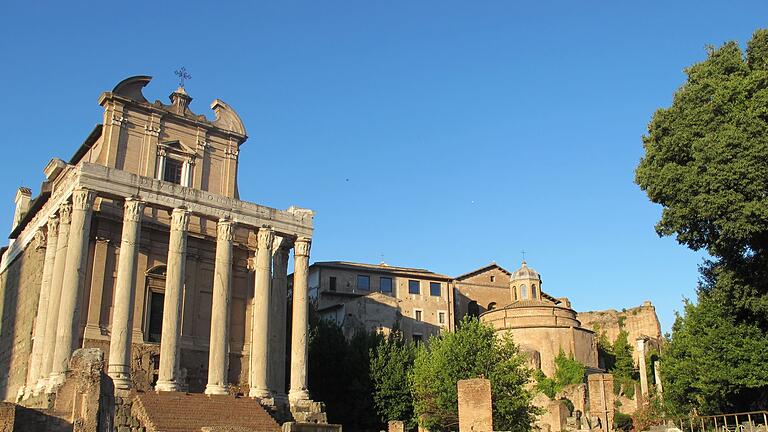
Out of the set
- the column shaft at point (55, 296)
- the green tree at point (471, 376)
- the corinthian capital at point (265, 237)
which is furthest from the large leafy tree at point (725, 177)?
the column shaft at point (55, 296)

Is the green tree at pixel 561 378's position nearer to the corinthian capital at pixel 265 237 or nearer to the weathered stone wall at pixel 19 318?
the corinthian capital at pixel 265 237

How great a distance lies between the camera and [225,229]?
99.1 feet

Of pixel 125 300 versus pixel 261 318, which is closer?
pixel 125 300

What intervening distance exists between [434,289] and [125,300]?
2760cm

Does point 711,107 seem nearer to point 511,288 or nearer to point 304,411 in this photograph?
point 304,411

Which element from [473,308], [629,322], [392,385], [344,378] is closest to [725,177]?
[392,385]

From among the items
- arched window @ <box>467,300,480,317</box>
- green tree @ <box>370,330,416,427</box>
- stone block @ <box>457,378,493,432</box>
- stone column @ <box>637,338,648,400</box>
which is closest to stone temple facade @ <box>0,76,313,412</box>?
green tree @ <box>370,330,416,427</box>

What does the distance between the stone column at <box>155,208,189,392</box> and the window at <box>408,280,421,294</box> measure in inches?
914

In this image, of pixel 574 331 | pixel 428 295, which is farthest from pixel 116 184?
pixel 574 331

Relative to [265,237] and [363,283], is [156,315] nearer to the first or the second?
[265,237]

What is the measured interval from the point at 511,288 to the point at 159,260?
98.9 feet

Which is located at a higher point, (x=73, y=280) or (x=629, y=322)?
(x=629, y=322)

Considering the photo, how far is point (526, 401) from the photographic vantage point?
29094mm

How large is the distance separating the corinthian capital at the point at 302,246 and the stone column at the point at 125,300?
682 centimetres
